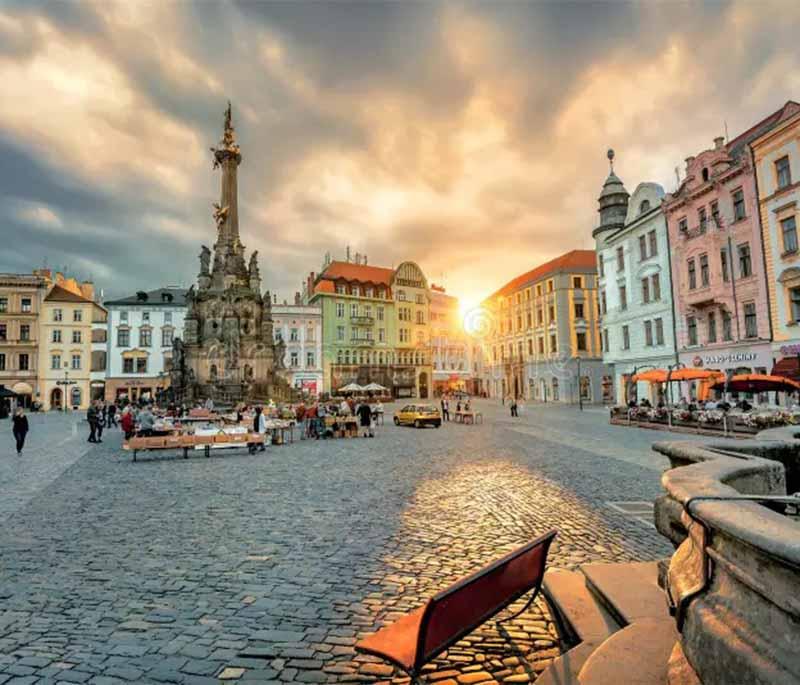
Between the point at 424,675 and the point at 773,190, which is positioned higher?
the point at 773,190

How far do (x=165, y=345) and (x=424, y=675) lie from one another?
68059 millimetres

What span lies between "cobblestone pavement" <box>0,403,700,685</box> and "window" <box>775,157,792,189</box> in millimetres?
20924

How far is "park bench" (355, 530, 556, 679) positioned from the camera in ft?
9.50

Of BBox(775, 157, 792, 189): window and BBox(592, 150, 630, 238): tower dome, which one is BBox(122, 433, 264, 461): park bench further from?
BBox(592, 150, 630, 238): tower dome

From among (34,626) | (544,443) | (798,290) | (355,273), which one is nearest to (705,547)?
(34,626)

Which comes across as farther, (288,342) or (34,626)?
(288,342)

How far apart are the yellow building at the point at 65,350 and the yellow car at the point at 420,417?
4904 cm

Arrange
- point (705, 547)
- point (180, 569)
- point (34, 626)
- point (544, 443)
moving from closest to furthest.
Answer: point (705, 547), point (34, 626), point (180, 569), point (544, 443)

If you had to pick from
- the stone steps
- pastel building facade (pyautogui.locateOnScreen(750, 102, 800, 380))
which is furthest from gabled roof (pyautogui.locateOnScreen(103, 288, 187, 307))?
the stone steps

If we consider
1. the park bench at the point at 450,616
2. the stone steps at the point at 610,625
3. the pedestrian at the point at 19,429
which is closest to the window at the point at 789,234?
the stone steps at the point at 610,625

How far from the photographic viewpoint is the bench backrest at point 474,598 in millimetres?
2898

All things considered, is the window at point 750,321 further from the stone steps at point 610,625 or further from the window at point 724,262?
the stone steps at point 610,625

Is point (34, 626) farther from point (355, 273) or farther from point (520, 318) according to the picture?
point (355, 273)

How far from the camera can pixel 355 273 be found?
7762cm
